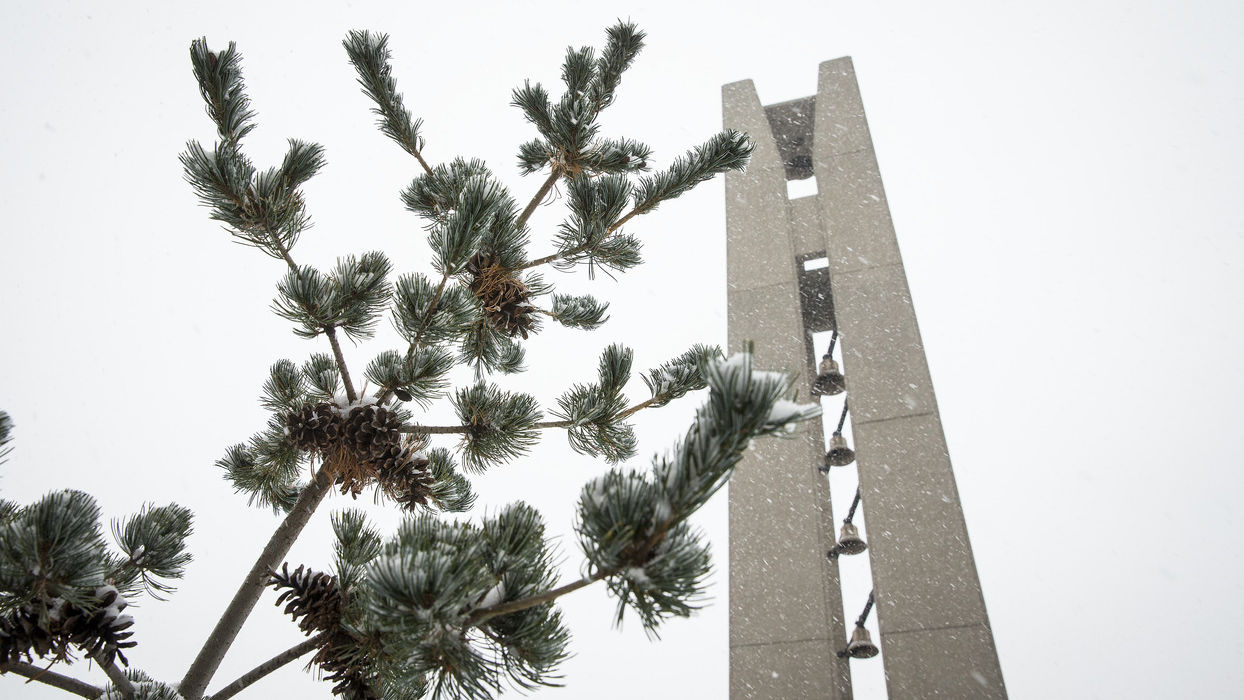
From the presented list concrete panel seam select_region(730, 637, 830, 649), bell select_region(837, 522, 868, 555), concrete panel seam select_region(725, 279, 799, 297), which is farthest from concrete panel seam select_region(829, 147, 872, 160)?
concrete panel seam select_region(730, 637, 830, 649)

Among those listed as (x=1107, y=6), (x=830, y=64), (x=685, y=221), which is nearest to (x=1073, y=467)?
(x=685, y=221)

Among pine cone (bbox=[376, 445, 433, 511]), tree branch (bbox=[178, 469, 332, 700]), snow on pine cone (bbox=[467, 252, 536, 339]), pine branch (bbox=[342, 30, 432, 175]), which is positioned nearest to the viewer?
tree branch (bbox=[178, 469, 332, 700])

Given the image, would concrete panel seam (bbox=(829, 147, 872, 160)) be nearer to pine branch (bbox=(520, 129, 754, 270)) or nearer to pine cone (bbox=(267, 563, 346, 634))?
pine branch (bbox=(520, 129, 754, 270))

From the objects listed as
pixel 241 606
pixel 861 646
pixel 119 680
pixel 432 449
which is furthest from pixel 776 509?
pixel 119 680

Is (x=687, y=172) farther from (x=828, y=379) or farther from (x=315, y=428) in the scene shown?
(x=828, y=379)

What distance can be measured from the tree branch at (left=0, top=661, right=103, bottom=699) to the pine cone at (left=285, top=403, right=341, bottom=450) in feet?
2.03

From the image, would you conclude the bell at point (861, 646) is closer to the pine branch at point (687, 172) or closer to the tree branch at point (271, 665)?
the pine branch at point (687, 172)

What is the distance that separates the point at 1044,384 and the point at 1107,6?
522ft

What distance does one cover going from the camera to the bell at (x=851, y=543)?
579 cm

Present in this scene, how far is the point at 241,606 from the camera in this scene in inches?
67.9

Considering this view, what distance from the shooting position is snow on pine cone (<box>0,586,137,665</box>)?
4.23 ft

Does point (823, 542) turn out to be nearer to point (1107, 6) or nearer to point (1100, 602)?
point (1100, 602)

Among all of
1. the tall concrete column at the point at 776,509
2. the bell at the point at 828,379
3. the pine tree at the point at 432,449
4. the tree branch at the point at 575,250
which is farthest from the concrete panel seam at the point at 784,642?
the tree branch at the point at 575,250

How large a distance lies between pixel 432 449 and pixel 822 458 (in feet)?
15.0
